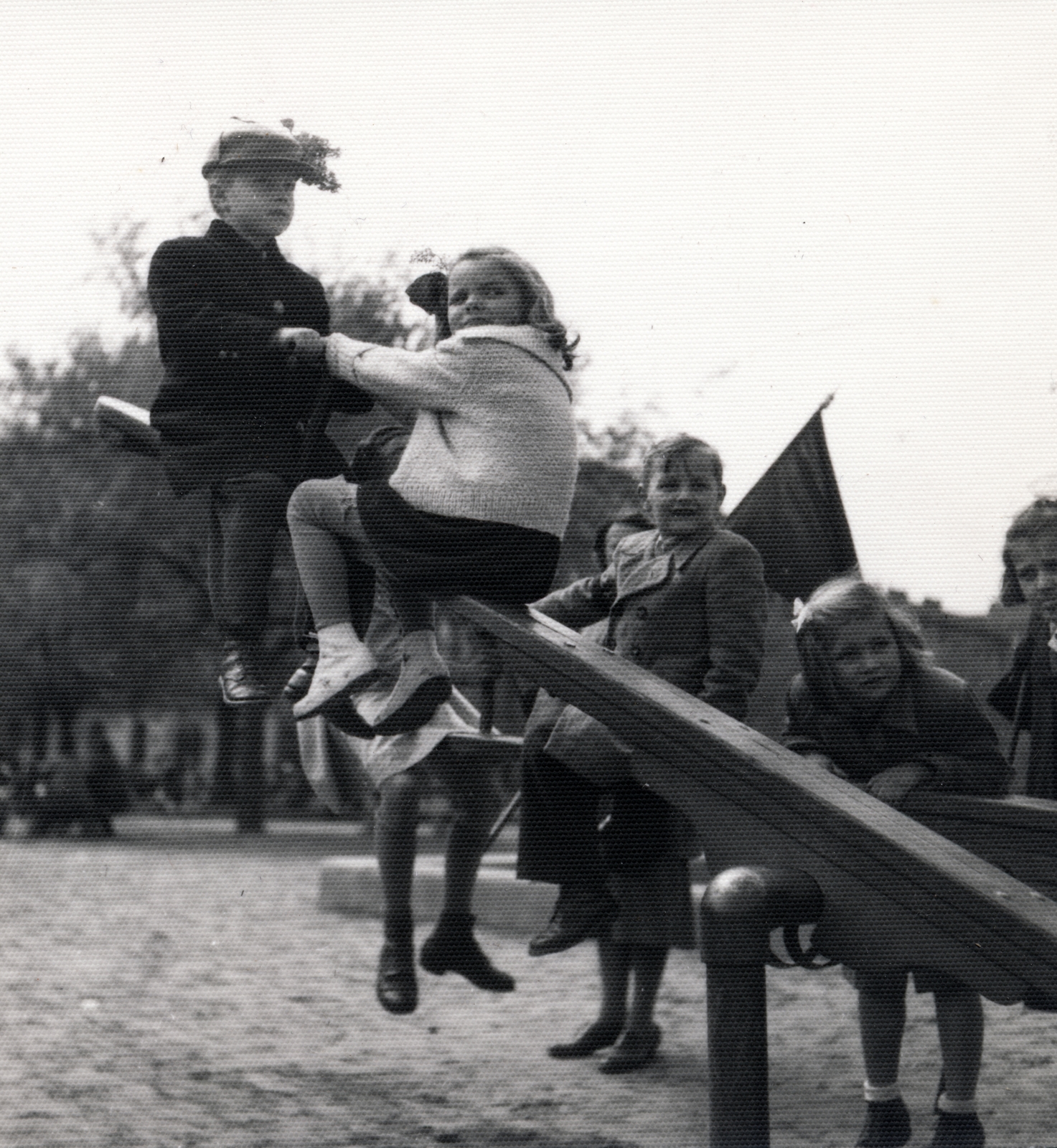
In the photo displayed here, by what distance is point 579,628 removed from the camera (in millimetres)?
4055

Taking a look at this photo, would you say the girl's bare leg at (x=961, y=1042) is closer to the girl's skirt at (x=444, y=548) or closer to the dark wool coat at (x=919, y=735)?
the dark wool coat at (x=919, y=735)

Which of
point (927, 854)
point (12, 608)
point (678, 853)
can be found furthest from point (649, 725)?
point (12, 608)

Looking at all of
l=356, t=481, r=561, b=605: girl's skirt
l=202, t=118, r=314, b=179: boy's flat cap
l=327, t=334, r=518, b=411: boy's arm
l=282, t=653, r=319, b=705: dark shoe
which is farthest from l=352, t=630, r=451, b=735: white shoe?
l=202, t=118, r=314, b=179: boy's flat cap

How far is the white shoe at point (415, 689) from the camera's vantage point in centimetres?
311

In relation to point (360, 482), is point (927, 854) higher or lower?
lower

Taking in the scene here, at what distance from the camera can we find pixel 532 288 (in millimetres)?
3164

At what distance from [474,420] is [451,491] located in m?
0.13

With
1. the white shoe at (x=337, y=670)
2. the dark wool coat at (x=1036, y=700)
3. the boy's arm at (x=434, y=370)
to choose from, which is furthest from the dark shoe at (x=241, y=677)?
the dark wool coat at (x=1036, y=700)

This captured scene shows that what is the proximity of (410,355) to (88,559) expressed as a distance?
46.6ft

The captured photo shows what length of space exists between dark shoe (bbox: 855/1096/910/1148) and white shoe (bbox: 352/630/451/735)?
123 centimetres

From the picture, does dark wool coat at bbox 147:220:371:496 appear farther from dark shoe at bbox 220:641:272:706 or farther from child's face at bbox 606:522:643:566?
child's face at bbox 606:522:643:566

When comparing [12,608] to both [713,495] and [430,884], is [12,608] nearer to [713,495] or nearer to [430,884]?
[430,884]

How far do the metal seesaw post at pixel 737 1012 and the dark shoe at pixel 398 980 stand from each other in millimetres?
1145

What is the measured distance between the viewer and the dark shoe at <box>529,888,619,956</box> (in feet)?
11.6
